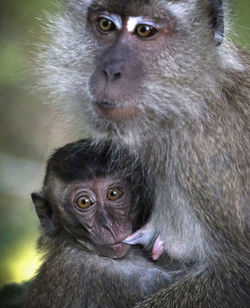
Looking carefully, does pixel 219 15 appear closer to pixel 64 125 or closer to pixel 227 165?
pixel 227 165

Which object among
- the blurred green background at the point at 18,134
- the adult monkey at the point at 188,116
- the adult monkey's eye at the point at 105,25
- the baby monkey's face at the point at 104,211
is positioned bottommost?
the blurred green background at the point at 18,134

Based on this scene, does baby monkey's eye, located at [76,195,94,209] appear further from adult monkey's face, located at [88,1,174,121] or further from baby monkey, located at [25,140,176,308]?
adult monkey's face, located at [88,1,174,121]

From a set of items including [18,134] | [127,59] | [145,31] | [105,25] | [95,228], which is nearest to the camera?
[127,59]

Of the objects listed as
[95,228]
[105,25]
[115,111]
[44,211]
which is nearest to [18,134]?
[44,211]

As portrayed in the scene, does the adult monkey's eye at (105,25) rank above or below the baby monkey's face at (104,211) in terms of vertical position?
above

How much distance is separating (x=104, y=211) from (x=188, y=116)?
3.53 feet

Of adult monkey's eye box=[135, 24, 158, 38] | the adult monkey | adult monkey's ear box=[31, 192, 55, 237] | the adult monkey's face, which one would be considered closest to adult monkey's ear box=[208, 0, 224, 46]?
the adult monkey

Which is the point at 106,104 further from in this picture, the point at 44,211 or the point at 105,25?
the point at 44,211

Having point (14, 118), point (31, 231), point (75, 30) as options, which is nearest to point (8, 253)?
point (31, 231)

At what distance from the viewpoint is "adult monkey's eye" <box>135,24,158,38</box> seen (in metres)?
5.48

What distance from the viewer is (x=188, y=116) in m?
5.61

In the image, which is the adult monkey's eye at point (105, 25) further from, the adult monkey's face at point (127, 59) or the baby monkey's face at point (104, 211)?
the baby monkey's face at point (104, 211)

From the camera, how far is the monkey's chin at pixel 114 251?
238 inches

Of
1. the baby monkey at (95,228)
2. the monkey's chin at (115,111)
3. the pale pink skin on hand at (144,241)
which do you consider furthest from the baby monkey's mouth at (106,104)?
the pale pink skin on hand at (144,241)
